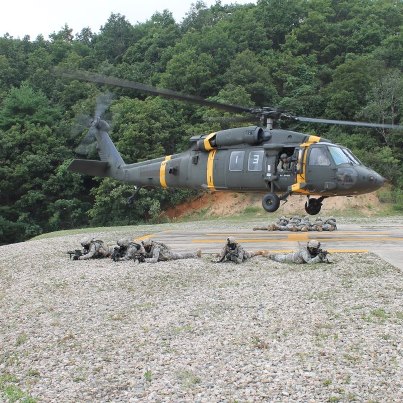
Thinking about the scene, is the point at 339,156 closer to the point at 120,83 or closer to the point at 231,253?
the point at 231,253

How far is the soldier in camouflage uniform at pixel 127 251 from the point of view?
12.7 metres

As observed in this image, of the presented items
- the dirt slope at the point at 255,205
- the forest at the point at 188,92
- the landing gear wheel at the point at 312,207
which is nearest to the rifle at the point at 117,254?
the landing gear wheel at the point at 312,207

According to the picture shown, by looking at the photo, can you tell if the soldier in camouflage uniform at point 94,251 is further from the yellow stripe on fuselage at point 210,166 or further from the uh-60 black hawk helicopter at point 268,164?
the yellow stripe on fuselage at point 210,166

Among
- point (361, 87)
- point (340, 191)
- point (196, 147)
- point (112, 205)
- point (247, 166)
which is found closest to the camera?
point (340, 191)

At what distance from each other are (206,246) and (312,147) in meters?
4.09

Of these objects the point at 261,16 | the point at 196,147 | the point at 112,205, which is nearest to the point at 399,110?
the point at 112,205

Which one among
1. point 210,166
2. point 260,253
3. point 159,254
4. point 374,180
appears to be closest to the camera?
point 159,254

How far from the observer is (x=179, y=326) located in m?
7.12

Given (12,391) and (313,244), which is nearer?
(12,391)

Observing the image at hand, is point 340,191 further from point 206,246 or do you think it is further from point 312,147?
point 206,246

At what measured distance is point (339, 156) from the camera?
46.3ft

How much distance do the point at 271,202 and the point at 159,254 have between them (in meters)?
3.89

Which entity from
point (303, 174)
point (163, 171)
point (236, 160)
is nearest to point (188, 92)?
point (163, 171)

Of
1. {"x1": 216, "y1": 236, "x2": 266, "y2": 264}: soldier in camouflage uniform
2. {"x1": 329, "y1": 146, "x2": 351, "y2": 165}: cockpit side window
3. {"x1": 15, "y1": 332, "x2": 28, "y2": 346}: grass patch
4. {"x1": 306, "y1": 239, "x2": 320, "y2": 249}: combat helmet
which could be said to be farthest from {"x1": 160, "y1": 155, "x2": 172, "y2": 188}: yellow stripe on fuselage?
{"x1": 15, "y1": 332, "x2": 28, "y2": 346}: grass patch
